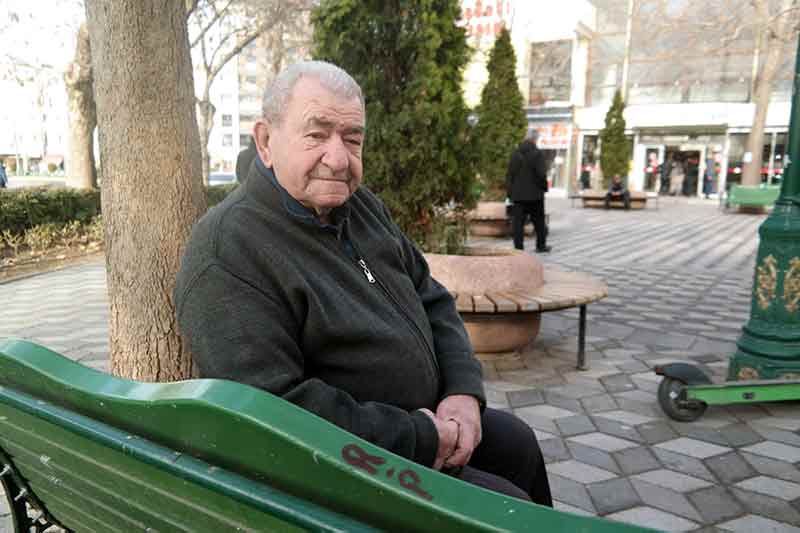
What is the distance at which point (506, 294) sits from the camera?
4.24 metres

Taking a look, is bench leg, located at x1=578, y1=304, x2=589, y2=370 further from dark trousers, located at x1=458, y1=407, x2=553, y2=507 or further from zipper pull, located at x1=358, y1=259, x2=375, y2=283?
zipper pull, located at x1=358, y1=259, x2=375, y2=283

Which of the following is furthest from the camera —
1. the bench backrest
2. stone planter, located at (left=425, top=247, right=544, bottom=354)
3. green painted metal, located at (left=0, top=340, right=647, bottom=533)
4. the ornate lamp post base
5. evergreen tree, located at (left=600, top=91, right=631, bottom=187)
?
evergreen tree, located at (left=600, top=91, right=631, bottom=187)

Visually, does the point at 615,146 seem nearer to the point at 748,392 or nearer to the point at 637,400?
the point at 637,400

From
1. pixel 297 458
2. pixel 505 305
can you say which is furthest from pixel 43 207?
pixel 297 458

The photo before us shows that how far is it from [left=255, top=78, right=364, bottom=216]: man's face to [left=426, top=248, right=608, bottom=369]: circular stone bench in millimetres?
2356

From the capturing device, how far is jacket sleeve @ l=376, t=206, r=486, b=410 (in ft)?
6.08

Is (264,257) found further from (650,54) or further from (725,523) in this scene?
(650,54)

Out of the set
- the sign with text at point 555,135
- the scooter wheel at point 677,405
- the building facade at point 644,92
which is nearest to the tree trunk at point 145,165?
the scooter wheel at point 677,405

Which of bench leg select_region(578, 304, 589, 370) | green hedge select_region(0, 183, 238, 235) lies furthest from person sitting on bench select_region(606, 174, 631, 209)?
bench leg select_region(578, 304, 589, 370)

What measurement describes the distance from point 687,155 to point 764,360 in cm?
2856

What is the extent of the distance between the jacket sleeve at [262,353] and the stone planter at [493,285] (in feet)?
8.78

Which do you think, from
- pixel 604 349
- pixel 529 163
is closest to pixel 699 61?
pixel 529 163

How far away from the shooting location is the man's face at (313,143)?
1.64 meters

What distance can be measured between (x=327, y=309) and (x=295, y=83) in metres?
0.62
